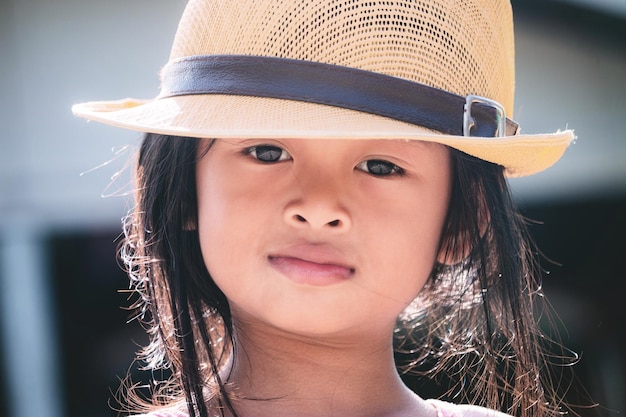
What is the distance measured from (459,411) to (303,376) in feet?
1.40

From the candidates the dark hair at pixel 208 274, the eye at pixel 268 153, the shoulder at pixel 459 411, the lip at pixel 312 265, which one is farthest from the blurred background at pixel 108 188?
the lip at pixel 312 265

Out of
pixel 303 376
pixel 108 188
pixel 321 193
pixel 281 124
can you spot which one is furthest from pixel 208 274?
pixel 108 188

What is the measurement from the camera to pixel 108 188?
3.47 metres

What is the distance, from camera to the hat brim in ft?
4.58

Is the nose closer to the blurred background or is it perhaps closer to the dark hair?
the dark hair

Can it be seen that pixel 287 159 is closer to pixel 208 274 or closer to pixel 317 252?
pixel 317 252

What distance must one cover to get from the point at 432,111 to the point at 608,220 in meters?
2.54

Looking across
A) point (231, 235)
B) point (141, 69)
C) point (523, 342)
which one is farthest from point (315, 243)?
point (141, 69)

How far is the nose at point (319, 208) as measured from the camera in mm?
1527

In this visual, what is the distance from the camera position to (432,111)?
59.4 inches

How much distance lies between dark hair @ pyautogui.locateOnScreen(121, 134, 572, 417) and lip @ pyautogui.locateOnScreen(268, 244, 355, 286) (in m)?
0.30

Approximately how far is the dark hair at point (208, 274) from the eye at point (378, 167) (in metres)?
0.18

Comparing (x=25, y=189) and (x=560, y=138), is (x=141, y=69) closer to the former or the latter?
(x=25, y=189)

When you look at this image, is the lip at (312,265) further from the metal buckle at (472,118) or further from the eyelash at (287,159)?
the metal buckle at (472,118)
